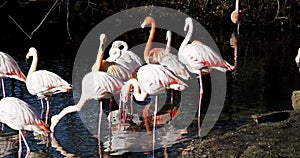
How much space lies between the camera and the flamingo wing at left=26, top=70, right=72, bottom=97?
22.0 feet

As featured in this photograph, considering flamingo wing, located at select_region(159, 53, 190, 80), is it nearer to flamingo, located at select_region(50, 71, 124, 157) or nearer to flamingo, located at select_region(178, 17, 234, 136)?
flamingo, located at select_region(178, 17, 234, 136)

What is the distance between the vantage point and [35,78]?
269 inches

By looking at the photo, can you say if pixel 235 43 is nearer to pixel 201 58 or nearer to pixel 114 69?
pixel 201 58

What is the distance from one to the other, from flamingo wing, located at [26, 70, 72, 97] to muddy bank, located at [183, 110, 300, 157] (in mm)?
1671

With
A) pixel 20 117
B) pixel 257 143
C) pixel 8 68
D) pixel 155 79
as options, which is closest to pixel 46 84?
pixel 8 68

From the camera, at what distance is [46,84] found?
6.73m

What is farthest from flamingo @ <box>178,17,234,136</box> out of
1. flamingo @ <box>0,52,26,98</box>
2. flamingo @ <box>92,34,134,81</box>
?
flamingo @ <box>0,52,26,98</box>

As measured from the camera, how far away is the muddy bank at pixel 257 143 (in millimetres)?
4863

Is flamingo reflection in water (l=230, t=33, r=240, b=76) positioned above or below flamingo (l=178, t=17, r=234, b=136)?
above

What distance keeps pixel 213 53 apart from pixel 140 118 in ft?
3.98

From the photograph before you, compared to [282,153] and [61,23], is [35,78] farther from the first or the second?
[61,23]

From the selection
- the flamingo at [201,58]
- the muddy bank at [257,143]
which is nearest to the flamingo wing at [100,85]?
the muddy bank at [257,143]

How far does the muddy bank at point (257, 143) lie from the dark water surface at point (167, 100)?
0.49 meters

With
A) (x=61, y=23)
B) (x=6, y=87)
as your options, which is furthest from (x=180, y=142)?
(x=61, y=23)
